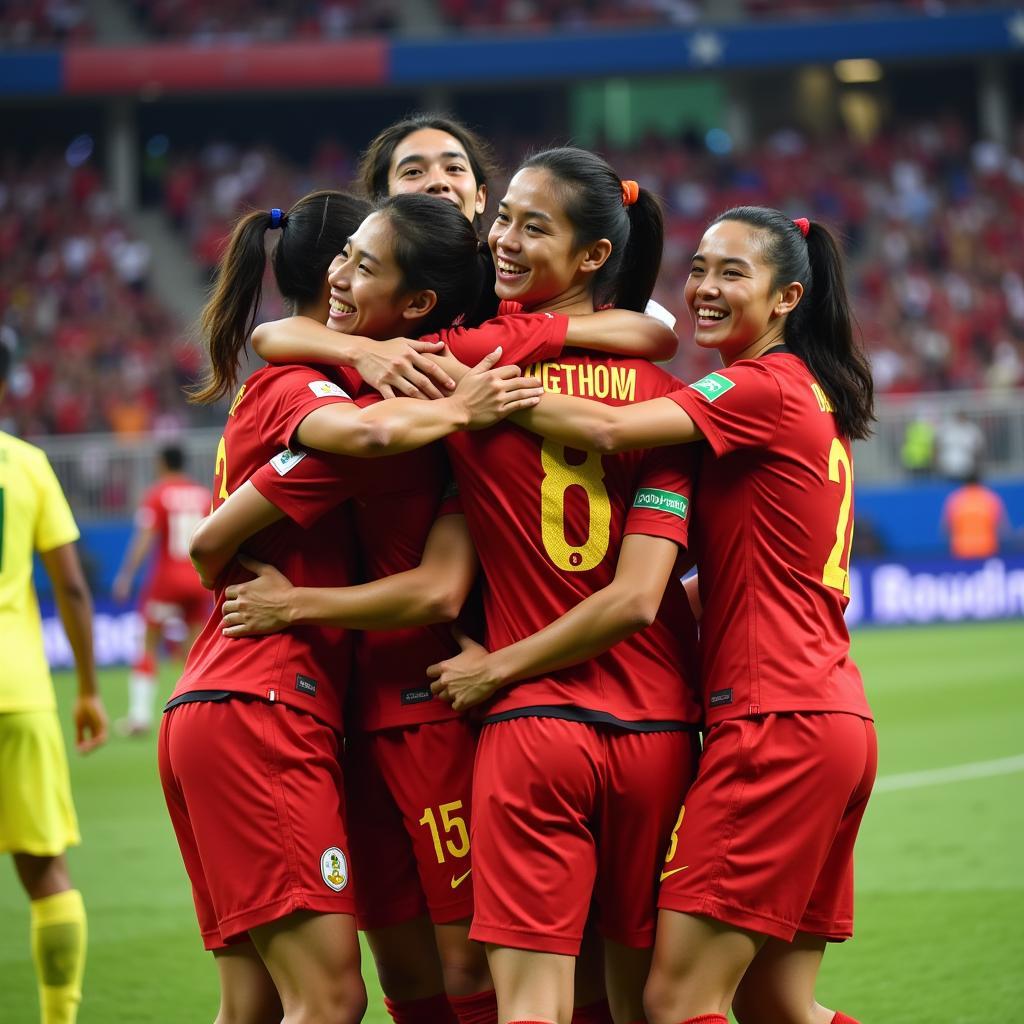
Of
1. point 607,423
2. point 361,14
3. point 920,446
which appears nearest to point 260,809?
point 607,423

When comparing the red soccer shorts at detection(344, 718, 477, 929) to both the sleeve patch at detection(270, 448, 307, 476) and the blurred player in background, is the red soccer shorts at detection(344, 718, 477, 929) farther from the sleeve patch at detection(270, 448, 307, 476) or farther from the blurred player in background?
the blurred player in background

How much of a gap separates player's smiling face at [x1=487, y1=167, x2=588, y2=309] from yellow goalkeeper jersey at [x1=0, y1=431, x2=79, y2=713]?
209 centimetres

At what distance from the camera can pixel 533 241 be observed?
3486mm

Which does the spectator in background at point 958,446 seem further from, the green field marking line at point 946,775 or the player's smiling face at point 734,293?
the player's smiling face at point 734,293

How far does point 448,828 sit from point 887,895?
4037 millimetres

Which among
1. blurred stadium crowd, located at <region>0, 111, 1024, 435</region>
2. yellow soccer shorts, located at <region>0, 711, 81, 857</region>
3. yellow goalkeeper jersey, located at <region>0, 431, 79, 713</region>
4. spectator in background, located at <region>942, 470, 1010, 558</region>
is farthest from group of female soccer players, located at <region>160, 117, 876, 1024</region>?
blurred stadium crowd, located at <region>0, 111, 1024, 435</region>

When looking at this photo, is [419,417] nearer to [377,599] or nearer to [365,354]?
[365,354]

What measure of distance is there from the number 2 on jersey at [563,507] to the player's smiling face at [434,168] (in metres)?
1.55

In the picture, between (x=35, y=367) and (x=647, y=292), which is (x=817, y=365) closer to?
(x=647, y=292)

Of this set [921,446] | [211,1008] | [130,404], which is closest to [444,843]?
[211,1008]

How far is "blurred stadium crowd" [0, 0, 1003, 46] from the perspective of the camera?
97.8 ft

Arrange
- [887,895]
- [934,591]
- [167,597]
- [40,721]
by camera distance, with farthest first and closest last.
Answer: [934,591] → [167,597] → [887,895] → [40,721]

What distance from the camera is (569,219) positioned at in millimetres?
3494

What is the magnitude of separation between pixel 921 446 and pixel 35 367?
13.5m
